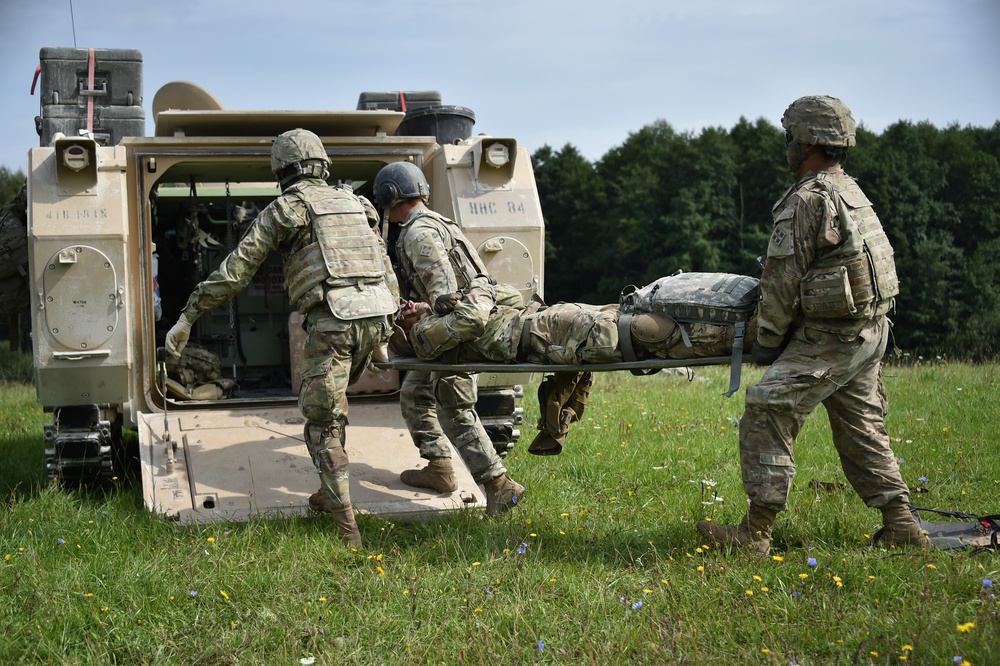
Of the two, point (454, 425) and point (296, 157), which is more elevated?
point (296, 157)

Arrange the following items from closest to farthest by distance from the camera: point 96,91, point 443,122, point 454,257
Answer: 1. point 454,257
2. point 443,122
3. point 96,91

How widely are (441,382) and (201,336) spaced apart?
9.84 ft

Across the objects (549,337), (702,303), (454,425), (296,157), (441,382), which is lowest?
(454,425)

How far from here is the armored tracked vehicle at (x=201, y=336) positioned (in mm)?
5777

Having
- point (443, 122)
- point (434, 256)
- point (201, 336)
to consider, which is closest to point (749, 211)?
point (443, 122)

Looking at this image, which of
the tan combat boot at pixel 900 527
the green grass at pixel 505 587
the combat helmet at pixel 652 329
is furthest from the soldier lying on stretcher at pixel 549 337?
the tan combat boot at pixel 900 527

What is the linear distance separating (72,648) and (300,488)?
186 cm

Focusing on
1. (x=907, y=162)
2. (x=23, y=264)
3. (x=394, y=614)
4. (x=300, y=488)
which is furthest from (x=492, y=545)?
(x=907, y=162)

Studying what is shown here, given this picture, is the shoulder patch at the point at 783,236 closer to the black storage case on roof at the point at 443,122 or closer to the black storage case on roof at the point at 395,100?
the black storage case on roof at the point at 443,122

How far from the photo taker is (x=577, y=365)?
479 cm

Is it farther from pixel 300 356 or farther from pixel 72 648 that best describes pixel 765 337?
pixel 300 356

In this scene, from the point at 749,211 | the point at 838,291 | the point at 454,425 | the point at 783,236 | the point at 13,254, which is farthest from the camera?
the point at 749,211

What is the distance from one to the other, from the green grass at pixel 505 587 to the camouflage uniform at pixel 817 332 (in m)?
0.40

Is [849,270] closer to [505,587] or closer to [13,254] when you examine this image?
[505,587]
